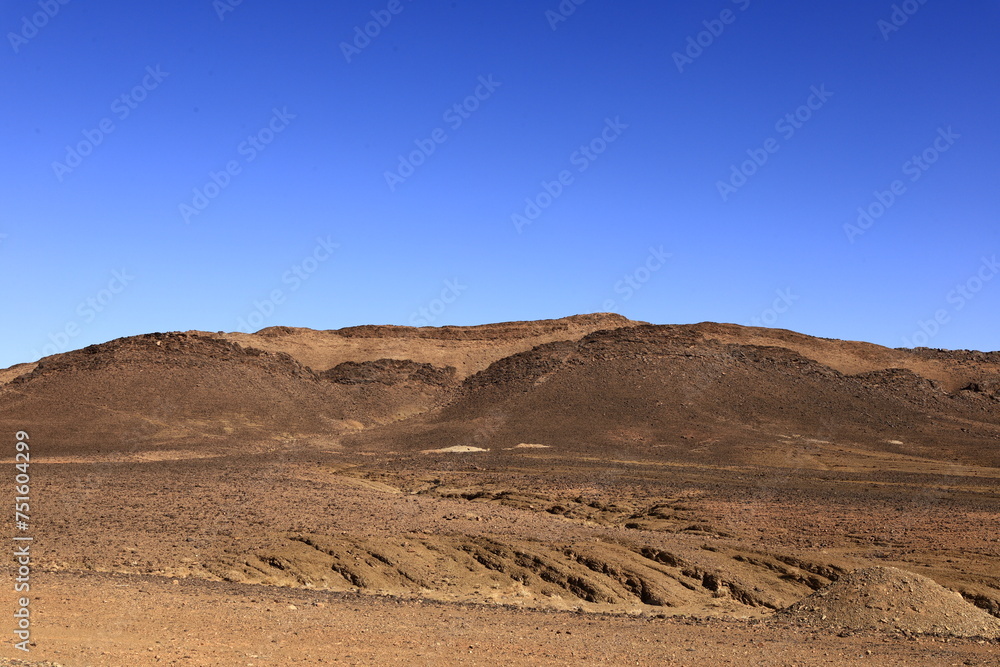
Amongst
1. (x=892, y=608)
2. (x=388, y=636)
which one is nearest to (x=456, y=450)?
(x=892, y=608)

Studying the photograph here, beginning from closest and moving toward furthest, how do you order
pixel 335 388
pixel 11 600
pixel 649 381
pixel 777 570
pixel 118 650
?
pixel 118 650
pixel 11 600
pixel 777 570
pixel 649 381
pixel 335 388

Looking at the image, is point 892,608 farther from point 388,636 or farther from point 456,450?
point 456,450

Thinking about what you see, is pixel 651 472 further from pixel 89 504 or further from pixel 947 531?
pixel 89 504

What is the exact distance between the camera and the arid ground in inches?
452

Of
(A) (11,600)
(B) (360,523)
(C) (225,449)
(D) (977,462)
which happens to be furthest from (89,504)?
(D) (977,462)

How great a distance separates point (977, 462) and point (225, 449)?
40.2 meters

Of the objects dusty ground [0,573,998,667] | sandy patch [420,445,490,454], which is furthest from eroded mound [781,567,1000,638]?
sandy patch [420,445,490,454]

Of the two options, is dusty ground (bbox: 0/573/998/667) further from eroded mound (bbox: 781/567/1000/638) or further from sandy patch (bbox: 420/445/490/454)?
sandy patch (bbox: 420/445/490/454)

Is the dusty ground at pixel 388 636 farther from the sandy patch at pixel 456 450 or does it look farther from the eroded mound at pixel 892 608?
the sandy patch at pixel 456 450

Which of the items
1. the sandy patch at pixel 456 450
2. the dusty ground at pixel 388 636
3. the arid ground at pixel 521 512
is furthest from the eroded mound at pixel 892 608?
the sandy patch at pixel 456 450

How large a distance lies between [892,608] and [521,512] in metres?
13.8

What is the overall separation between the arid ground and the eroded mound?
0.04m

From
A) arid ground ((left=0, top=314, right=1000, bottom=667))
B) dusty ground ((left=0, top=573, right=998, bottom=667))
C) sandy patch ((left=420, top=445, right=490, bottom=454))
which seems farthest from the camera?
sandy patch ((left=420, top=445, right=490, bottom=454))

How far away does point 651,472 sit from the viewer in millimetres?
38281
